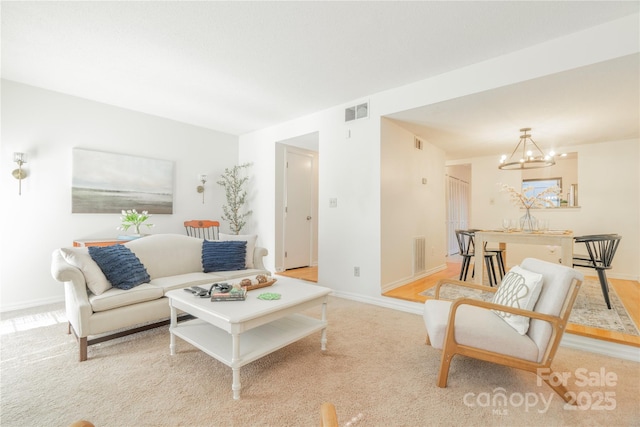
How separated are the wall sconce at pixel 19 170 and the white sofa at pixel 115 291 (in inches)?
67.9

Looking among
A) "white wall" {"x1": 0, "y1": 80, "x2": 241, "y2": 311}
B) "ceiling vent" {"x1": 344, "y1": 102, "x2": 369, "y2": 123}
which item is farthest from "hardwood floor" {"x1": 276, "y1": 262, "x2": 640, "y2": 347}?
"white wall" {"x1": 0, "y1": 80, "x2": 241, "y2": 311}

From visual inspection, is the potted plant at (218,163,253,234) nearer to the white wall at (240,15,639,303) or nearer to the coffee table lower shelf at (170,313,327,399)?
the white wall at (240,15,639,303)

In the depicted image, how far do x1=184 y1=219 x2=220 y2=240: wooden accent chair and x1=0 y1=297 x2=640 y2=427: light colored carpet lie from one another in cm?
238

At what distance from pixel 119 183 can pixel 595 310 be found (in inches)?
233

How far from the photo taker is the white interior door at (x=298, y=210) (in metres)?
5.33

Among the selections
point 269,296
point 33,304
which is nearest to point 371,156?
point 269,296

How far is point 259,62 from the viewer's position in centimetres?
296

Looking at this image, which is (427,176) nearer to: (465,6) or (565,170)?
(465,6)

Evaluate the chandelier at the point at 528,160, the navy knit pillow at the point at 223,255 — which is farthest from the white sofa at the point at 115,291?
the chandelier at the point at 528,160

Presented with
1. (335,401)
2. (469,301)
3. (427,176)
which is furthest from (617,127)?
(335,401)

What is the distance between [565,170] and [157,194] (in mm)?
7904

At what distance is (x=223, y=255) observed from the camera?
3461 mm

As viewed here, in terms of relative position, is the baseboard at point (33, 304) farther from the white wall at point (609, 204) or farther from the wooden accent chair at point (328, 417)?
the white wall at point (609, 204)

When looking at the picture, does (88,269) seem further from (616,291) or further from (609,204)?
(609,204)
